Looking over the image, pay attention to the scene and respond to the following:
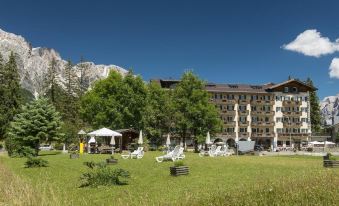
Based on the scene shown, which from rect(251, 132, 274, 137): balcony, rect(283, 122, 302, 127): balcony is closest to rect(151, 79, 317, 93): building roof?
rect(283, 122, 302, 127): balcony

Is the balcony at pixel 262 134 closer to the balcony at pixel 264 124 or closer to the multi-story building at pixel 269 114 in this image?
the multi-story building at pixel 269 114

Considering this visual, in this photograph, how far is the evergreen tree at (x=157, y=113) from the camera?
67188mm

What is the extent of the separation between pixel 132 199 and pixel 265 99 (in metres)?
91.1

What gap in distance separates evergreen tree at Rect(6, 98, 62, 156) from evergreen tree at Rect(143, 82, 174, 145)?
21693 millimetres

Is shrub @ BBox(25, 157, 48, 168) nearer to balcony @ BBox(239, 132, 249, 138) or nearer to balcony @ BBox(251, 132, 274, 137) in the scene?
balcony @ BBox(239, 132, 249, 138)

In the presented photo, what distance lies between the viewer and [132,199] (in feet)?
38.5

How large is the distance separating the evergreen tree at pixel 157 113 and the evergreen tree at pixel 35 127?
21.7 meters

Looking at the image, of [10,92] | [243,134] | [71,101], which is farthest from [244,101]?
[10,92]

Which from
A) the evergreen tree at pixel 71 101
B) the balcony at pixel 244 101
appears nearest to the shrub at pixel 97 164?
Answer: the evergreen tree at pixel 71 101

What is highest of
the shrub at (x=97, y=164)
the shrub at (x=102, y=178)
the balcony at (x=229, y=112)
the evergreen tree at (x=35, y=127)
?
the balcony at (x=229, y=112)

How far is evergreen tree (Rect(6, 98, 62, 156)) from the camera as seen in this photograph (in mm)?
44609

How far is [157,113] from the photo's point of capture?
69.1 m

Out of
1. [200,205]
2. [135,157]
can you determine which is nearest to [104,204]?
[200,205]

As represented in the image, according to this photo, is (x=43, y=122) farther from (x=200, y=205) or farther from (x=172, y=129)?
(x=200, y=205)
